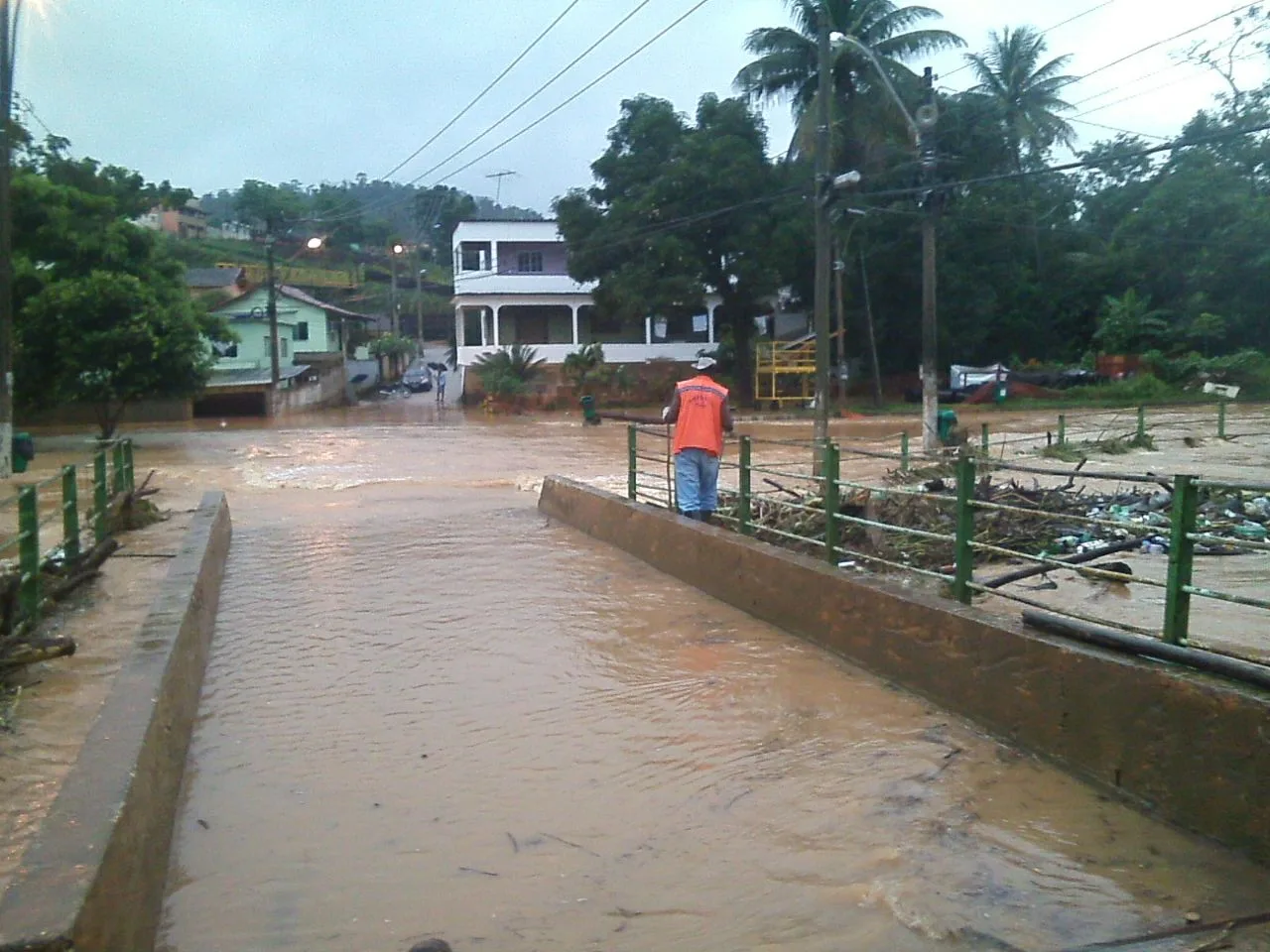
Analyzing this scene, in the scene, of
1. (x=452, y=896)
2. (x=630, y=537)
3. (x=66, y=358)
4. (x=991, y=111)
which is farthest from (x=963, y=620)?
(x=991, y=111)

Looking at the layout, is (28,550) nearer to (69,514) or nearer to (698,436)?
(69,514)

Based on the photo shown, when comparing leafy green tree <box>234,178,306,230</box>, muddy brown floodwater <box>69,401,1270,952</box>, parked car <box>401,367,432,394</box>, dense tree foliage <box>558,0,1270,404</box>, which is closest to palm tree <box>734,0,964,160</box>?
dense tree foliage <box>558,0,1270,404</box>

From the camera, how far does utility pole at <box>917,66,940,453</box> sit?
19.9 m

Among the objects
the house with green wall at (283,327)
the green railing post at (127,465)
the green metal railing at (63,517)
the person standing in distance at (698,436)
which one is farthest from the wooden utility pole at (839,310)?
the person standing in distance at (698,436)

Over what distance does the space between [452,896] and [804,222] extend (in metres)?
37.0

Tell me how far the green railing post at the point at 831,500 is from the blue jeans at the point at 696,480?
7.42ft

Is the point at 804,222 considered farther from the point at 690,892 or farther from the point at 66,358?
the point at 690,892

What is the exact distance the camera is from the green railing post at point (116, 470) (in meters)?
13.1

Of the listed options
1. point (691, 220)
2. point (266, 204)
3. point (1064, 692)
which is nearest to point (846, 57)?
point (691, 220)

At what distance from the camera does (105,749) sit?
4.32m

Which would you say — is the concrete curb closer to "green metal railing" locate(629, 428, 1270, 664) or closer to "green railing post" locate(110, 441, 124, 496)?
"green metal railing" locate(629, 428, 1270, 664)

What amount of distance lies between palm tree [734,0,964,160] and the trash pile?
2726 cm

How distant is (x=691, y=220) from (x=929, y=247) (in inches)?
703

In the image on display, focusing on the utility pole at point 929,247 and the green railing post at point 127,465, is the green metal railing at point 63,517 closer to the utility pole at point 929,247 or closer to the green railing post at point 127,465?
the green railing post at point 127,465
